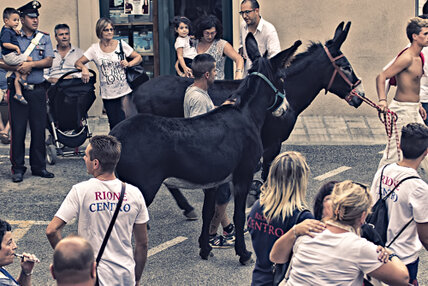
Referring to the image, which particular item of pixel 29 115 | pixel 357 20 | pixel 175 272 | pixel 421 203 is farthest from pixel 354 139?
pixel 421 203

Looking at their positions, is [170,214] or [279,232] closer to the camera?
[279,232]

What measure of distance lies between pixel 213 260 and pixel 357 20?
873cm

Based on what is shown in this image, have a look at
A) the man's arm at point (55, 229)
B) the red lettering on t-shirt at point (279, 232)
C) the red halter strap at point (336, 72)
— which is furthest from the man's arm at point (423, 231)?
the red halter strap at point (336, 72)

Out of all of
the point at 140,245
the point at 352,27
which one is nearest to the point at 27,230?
the point at 140,245

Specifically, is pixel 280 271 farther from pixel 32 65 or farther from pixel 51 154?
pixel 51 154

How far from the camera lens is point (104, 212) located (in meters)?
5.59

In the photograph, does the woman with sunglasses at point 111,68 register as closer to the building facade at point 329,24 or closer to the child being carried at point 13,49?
the child being carried at point 13,49

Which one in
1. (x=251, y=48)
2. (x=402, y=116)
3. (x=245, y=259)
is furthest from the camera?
(x=402, y=116)

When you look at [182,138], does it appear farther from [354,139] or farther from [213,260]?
[354,139]

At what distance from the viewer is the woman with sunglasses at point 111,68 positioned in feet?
37.9

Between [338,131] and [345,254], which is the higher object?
[345,254]

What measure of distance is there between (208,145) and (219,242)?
1.38 meters

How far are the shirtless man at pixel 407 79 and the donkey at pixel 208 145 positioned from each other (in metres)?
1.71

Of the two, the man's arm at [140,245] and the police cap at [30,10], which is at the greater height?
the police cap at [30,10]
